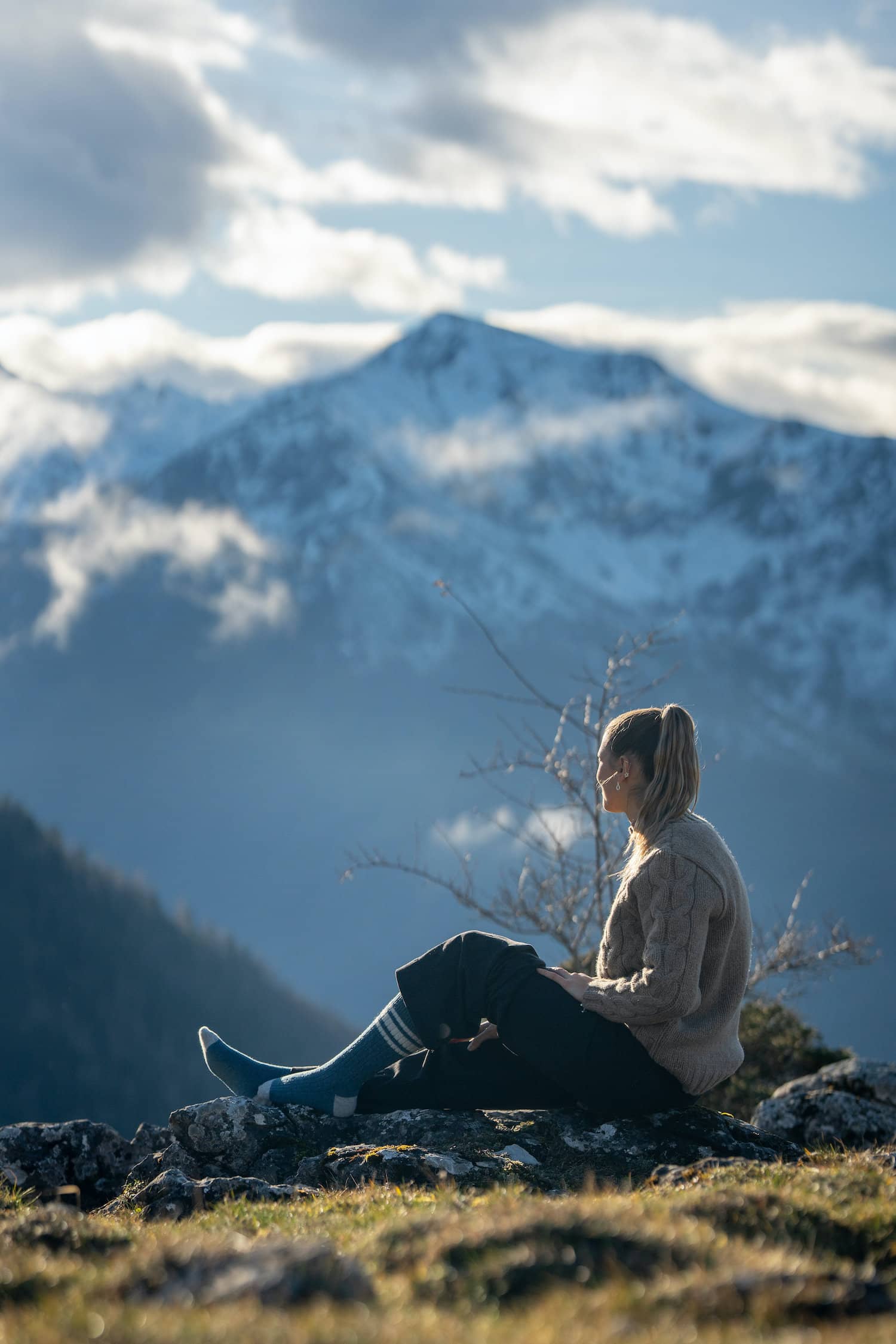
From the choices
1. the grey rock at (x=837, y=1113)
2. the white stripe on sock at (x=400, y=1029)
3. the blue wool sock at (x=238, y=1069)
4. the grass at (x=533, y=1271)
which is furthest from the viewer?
the grey rock at (x=837, y=1113)

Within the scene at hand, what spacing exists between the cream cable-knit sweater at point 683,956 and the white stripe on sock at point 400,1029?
1068mm

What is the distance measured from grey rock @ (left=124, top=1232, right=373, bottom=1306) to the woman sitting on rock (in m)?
2.69

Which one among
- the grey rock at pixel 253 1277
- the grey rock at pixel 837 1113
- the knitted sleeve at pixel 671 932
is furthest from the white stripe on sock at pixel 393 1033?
the grey rock at pixel 837 1113

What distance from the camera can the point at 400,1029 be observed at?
22.8 ft

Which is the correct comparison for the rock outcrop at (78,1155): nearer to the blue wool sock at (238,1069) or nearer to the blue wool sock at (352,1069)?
the blue wool sock at (238,1069)

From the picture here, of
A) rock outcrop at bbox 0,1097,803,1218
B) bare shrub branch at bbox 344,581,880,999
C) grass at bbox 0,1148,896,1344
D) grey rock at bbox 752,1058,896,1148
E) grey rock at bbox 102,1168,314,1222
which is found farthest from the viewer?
bare shrub branch at bbox 344,581,880,999

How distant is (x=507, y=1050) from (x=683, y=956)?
1472 millimetres

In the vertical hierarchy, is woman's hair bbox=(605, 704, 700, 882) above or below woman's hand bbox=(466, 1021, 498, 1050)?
above

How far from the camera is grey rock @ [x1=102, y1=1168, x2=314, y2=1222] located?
19.1 feet

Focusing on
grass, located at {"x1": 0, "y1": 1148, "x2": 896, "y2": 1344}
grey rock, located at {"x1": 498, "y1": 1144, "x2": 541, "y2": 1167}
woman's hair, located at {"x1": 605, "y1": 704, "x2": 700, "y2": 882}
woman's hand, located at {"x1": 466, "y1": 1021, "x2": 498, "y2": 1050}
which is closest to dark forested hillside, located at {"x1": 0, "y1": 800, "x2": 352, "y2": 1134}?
woman's hand, located at {"x1": 466, "y1": 1021, "x2": 498, "y2": 1050}

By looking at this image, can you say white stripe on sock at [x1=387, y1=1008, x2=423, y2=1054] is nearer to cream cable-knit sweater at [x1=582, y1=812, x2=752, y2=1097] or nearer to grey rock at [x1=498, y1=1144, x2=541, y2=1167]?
grey rock at [x1=498, y1=1144, x2=541, y2=1167]

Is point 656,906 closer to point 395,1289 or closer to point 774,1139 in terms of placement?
point 774,1139

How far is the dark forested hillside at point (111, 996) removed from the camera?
103 m

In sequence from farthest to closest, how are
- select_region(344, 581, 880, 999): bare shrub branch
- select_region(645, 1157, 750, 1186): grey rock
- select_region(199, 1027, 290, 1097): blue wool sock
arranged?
select_region(344, 581, 880, 999): bare shrub branch < select_region(199, 1027, 290, 1097): blue wool sock < select_region(645, 1157, 750, 1186): grey rock
